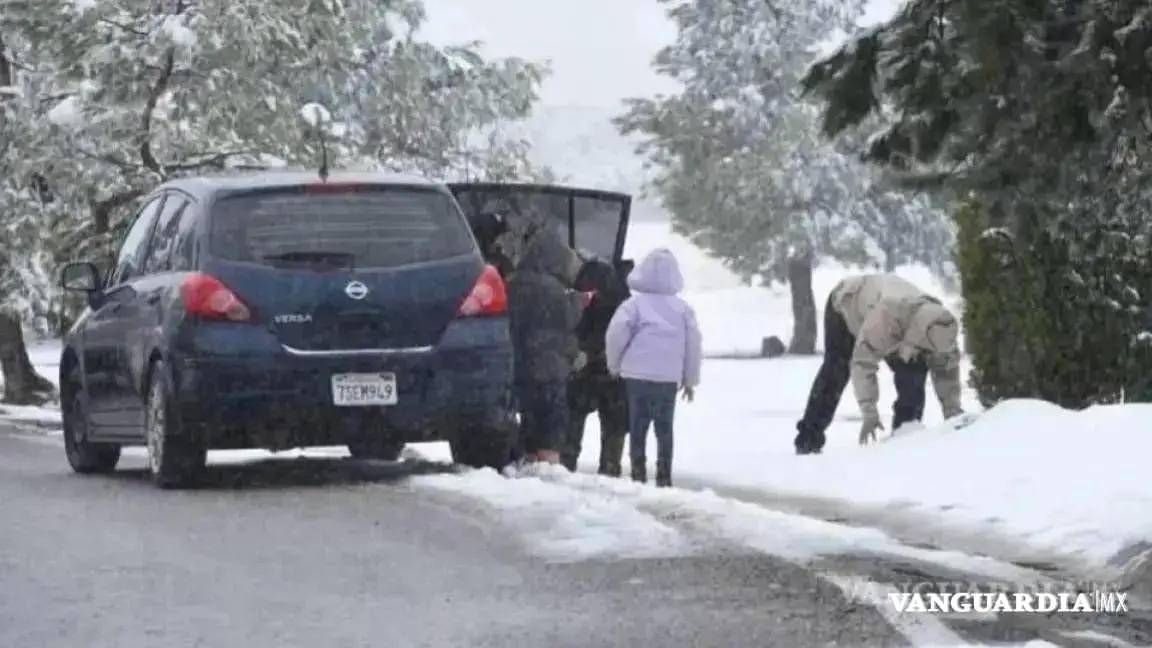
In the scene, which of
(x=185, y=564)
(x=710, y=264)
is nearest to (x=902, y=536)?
(x=185, y=564)

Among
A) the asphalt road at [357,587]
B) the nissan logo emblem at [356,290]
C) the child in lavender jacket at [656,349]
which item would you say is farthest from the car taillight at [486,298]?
the asphalt road at [357,587]

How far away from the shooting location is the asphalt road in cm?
780

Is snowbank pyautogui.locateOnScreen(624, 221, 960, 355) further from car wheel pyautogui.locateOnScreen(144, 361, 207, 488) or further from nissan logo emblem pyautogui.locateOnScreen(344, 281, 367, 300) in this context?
nissan logo emblem pyautogui.locateOnScreen(344, 281, 367, 300)

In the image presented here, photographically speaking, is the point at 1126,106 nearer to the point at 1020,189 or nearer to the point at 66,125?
the point at 1020,189

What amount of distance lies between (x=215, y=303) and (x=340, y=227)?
80cm

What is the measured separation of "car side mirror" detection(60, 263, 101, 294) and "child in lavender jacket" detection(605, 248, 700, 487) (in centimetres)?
320

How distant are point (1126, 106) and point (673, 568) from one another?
2.69 meters

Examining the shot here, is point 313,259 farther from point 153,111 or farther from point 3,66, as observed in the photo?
point 3,66

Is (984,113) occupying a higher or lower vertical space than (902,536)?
higher

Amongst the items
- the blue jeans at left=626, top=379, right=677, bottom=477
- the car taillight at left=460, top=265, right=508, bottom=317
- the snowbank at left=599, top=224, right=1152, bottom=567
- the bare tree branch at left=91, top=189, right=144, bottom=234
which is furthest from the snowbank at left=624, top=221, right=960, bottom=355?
the car taillight at left=460, top=265, right=508, bottom=317

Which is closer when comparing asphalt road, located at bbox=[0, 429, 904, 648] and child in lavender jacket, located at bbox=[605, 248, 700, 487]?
asphalt road, located at bbox=[0, 429, 904, 648]

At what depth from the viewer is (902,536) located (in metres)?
11.3

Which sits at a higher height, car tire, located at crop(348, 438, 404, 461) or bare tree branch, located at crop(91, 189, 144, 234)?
bare tree branch, located at crop(91, 189, 144, 234)

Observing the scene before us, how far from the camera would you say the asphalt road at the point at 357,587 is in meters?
7.80
